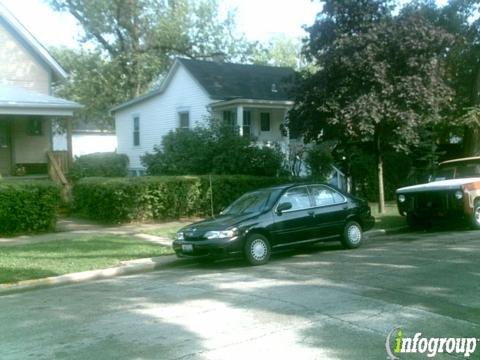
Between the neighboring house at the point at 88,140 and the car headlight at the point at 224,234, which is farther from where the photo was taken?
the neighboring house at the point at 88,140

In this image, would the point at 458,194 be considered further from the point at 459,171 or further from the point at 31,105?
the point at 31,105

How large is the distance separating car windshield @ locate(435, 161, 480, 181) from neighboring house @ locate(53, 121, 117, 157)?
32.7 m

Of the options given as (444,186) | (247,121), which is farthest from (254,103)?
(444,186)

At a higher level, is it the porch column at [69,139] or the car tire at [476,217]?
the porch column at [69,139]

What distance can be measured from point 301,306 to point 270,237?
153 inches

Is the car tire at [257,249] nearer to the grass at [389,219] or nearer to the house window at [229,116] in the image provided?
the grass at [389,219]

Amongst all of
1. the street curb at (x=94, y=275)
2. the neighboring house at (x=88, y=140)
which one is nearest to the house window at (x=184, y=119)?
the street curb at (x=94, y=275)

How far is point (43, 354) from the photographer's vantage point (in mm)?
5707

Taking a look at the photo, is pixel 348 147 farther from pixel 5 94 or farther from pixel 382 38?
pixel 5 94

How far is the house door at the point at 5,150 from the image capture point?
74.7ft

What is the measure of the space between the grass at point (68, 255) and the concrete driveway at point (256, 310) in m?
0.91

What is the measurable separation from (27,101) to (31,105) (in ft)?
1.71

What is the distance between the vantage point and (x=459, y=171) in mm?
16188

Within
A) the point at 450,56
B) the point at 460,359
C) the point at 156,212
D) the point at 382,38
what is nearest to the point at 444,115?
the point at 450,56
